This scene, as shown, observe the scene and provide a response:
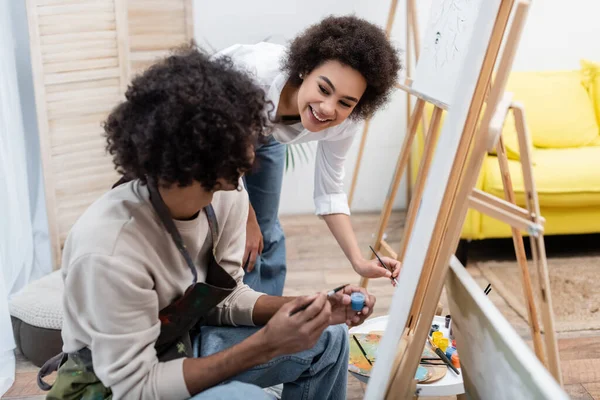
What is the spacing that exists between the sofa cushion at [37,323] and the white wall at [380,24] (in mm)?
1684

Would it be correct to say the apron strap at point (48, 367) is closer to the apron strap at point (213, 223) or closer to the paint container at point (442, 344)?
the apron strap at point (213, 223)

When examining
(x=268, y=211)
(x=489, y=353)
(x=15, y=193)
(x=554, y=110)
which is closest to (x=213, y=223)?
(x=489, y=353)

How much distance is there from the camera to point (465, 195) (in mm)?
1085

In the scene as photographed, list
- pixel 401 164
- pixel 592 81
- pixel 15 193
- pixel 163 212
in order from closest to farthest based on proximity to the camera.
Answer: pixel 163 212 < pixel 401 164 < pixel 15 193 < pixel 592 81

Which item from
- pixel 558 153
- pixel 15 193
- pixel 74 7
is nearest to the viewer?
→ pixel 15 193

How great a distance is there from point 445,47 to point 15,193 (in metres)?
1.65

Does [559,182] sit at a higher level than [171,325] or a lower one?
lower

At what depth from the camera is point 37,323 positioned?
2.08 m

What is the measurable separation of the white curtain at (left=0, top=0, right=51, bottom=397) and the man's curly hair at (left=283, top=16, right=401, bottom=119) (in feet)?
3.84

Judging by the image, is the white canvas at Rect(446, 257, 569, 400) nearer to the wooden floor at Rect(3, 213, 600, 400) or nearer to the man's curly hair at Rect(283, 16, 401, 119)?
the man's curly hair at Rect(283, 16, 401, 119)

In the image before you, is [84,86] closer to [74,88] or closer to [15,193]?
[74,88]

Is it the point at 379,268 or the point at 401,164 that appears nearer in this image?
the point at 379,268

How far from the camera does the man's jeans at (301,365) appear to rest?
130cm

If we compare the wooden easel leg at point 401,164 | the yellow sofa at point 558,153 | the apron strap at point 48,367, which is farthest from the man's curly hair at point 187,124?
the yellow sofa at point 558,153
